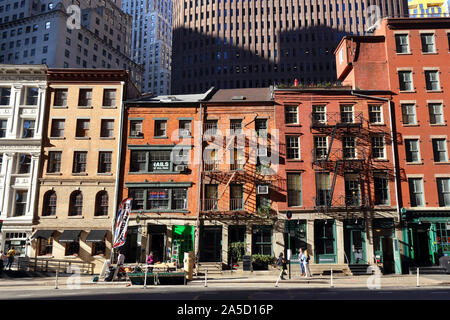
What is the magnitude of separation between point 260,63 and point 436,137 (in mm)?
78538

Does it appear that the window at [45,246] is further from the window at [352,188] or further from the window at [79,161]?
the window at [352,188]

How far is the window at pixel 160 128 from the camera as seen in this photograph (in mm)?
32281

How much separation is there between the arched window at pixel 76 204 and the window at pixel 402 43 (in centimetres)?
3058

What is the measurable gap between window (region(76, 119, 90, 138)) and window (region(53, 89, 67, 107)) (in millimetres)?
2448

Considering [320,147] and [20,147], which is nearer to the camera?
[320,147]

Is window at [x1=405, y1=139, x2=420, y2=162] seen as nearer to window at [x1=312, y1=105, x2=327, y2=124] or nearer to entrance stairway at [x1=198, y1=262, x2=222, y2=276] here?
window at [x1=312, y1=105, x2=327, y2=124]

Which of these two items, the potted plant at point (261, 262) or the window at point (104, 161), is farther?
the window at point (104, 161)

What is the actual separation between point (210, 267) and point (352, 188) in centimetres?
1323

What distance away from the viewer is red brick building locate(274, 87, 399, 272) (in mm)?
29047

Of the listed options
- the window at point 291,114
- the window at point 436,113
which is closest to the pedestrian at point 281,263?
the window at point 291,114

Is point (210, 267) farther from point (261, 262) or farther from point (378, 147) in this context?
point (378, 147)

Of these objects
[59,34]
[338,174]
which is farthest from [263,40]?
[338,174]

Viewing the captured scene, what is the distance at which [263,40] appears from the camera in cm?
10575
